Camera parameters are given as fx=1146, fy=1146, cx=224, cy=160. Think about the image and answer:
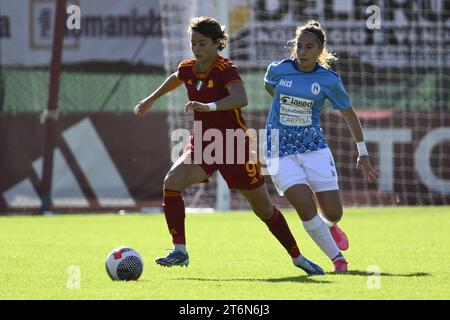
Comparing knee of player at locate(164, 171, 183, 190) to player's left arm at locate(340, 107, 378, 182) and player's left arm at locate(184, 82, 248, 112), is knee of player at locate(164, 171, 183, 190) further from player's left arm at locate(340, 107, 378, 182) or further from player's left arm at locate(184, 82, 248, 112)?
player's left arm at locate(340, 107, 378, 182)

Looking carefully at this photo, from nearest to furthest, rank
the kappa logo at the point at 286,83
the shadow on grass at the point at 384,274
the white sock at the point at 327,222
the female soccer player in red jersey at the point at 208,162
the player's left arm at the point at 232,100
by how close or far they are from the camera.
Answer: the player's left arm at the point at 232,100 → the shadow on grass at the point at 384,274 → the female soccer player in red jersey at the point at 208,162 → the kappa logo at the point at 286,83 → the white sock at the point at 327,222

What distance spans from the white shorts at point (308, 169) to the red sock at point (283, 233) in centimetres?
22

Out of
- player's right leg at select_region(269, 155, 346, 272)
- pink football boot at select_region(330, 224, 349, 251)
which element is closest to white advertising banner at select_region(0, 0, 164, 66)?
pink football boot at select_region(330, 224, 349, 251)

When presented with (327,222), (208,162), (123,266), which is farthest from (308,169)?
(123,266)

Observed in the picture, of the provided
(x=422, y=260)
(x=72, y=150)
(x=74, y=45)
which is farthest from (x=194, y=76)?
(x=74, y=45)

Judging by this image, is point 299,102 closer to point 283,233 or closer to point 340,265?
point 283,233

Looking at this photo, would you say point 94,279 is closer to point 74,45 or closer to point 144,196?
point 144,196

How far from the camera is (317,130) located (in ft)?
28.0

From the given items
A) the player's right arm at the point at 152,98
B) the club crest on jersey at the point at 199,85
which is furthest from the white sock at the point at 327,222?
the player's right arm at the point at 152,98

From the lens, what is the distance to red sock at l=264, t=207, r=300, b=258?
8312mm

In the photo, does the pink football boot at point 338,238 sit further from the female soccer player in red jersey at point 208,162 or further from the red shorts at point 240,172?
the red shorts at point 240,172

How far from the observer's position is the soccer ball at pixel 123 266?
763 cm

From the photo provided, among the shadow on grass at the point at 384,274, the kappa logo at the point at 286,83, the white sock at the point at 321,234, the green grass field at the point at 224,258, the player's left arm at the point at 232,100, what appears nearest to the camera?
the green grass field at the point at 224,258
